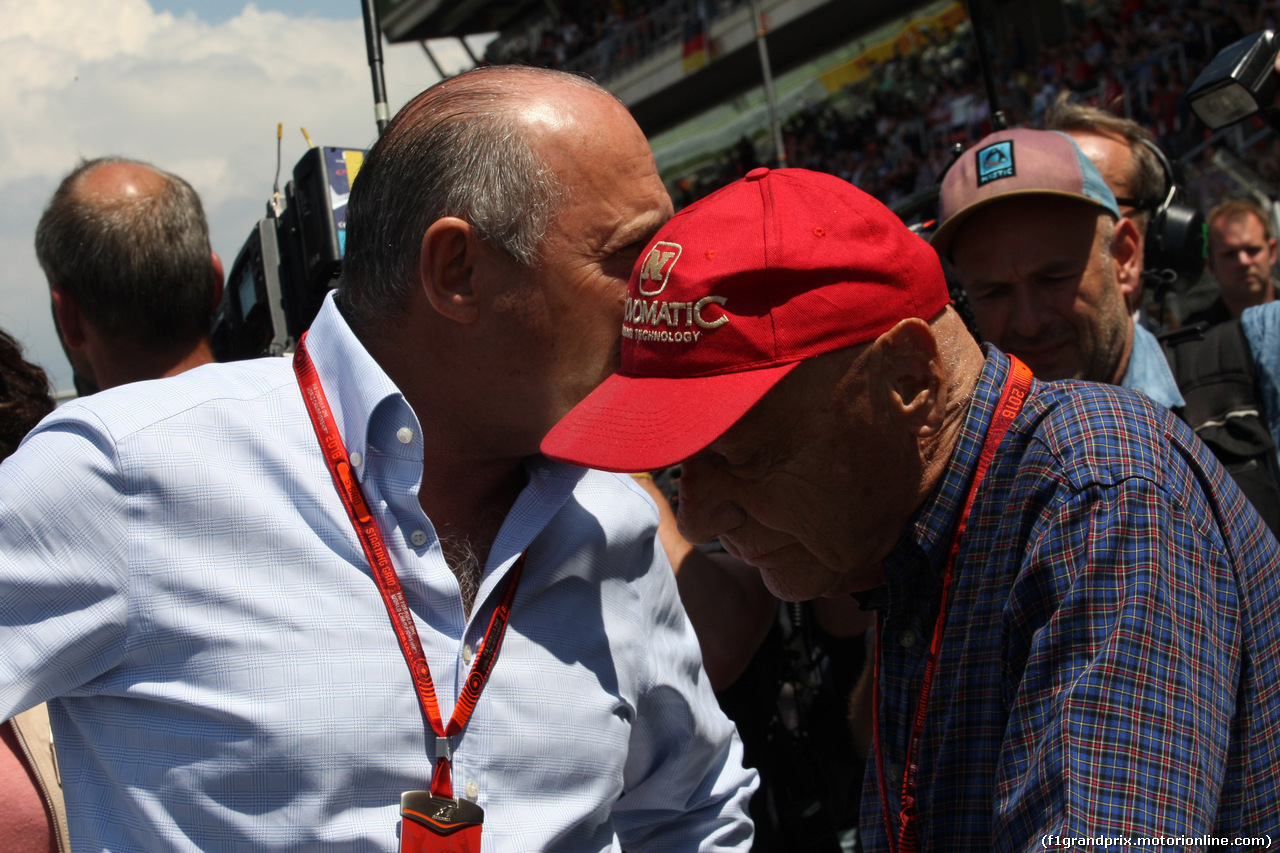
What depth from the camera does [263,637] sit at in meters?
1.33

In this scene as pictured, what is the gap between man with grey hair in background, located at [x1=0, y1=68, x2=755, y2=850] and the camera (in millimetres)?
1294

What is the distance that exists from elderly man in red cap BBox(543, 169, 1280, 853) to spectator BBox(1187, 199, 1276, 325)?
498 cm

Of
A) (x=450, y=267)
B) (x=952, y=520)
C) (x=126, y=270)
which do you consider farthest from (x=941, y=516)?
(x=126, y=270)

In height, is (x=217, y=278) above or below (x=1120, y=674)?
above

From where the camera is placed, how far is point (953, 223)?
255 centimetres

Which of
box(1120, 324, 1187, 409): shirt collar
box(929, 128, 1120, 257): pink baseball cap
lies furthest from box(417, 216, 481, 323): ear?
box(1120, 324, 1187, 409): shirt collar

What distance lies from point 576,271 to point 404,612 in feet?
1.97

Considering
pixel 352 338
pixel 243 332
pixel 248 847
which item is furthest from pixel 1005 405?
pixel 243 332

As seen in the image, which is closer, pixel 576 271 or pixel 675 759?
pixel 576 271

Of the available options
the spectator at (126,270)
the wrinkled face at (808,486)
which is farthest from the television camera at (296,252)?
the wrinkled face at (808,486)

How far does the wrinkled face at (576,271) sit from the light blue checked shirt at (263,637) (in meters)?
0.19

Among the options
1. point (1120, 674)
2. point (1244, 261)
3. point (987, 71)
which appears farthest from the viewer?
point (1244, 261)

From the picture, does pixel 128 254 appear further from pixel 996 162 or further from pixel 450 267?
pixel 996 162

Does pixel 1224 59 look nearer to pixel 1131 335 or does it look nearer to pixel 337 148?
pixel 1131 335
